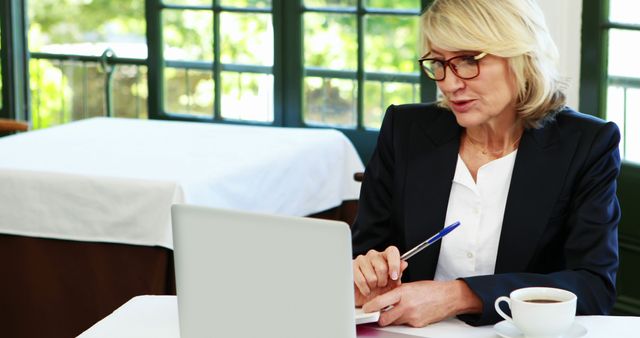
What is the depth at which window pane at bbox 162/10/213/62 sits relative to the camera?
4480mm

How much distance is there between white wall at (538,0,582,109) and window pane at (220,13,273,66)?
1.29 metres

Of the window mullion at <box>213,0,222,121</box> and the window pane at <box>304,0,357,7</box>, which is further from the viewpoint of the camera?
the window mullion at <box>213,0,222,121</box>

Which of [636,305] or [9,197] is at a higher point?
[9,197]

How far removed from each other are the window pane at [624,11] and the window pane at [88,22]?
8067mm

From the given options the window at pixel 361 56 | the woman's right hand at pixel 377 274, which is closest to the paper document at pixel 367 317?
the woman's right hand at pixel 377 274

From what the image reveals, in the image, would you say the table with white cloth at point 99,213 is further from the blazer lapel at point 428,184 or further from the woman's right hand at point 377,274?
the woman's right hand at point 377,274

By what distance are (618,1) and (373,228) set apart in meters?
1.54

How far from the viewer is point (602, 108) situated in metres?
3.48

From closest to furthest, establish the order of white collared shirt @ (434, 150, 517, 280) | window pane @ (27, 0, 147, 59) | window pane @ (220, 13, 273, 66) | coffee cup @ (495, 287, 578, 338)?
coffee cup @ (495, 287, 578, 338)
white collared shirt @ (434, 150, 517, 280)
window pane @ (220, 13, 273, 66)
window pane @ (27, 0, 147, 59)

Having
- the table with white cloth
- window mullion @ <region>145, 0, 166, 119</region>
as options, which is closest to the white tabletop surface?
the table with white cloth

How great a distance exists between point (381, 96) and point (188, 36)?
2.85 ft

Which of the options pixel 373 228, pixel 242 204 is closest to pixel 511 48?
pixel 373 228

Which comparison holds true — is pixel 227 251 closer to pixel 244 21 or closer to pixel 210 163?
pixel 210 163

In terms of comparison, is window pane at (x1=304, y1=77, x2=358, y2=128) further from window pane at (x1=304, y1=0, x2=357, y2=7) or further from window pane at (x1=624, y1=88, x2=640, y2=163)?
window pane at (x1=624, y1=88, x2=640, y2=163)
